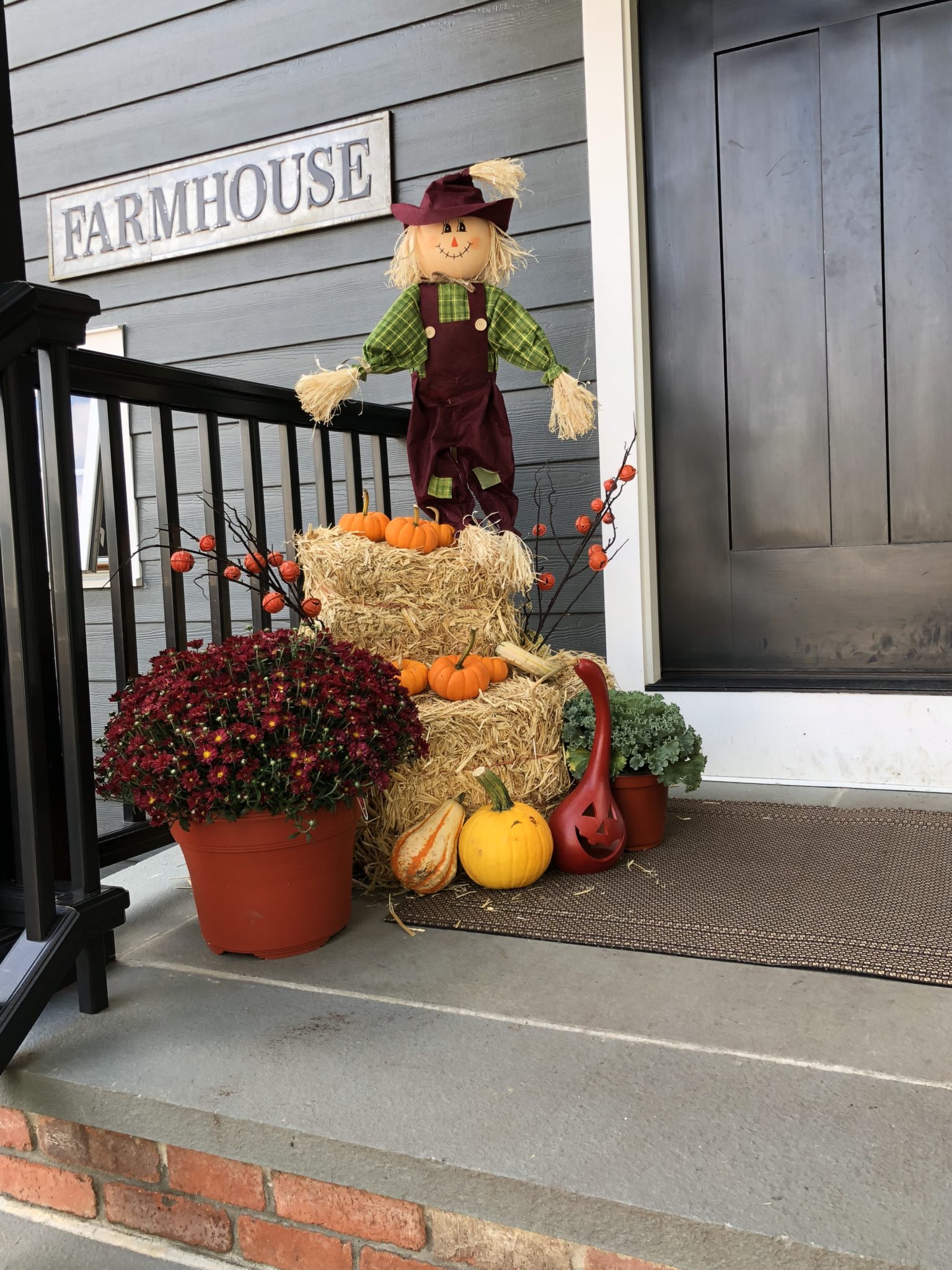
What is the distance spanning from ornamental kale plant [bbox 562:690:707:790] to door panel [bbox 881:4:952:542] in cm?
93

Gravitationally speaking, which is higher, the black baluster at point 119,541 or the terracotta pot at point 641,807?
the black baluster at point 119,541

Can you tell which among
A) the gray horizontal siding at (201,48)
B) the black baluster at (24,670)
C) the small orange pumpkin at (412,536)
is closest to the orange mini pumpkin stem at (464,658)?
the small orange pumpkin at (412,536)

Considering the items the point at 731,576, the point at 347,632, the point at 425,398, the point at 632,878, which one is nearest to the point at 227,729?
the point at 347,632

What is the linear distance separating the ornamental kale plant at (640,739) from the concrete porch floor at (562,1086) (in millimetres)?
443

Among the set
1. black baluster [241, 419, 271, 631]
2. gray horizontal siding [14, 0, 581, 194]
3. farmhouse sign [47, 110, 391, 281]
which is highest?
gray horizontal siding [14, 0, 581, 194]

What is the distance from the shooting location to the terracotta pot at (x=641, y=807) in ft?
5.97

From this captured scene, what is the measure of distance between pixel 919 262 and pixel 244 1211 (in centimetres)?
236

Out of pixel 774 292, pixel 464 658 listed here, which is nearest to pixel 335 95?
pixel 774 292

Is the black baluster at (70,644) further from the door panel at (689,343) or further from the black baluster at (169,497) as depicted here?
the door panel at (689,343)

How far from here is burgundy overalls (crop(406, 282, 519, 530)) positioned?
7.14 ft

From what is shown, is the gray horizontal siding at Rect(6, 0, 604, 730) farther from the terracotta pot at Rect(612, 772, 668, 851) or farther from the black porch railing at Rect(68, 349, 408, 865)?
the terracotta pot at Rect(612, 772, 668, 851)

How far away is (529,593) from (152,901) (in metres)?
1.33

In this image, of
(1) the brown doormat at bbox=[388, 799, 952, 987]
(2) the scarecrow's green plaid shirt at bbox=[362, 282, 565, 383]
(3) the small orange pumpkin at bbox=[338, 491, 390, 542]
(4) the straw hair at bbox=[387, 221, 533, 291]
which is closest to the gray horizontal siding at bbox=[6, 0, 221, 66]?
(4) the straw hair at bbox=[387, 221, 533, 291]

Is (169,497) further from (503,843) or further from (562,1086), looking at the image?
(562,1086)
